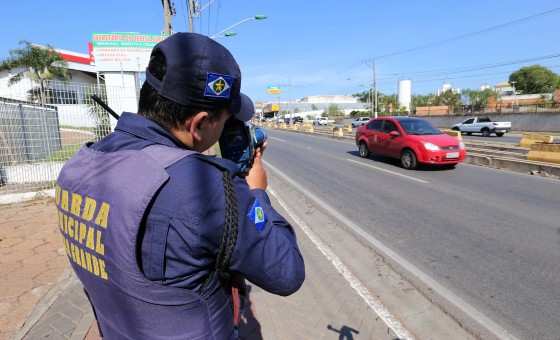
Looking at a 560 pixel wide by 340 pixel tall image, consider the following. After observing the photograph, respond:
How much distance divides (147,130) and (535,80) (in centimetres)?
10272

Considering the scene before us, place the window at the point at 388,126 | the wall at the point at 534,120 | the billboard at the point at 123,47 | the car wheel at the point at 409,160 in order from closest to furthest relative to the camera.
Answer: the car wheel at the point at 409,160 < the window at the point at 388,126 < the billboard at the point at 123,47 < the wall at the point at 534,120

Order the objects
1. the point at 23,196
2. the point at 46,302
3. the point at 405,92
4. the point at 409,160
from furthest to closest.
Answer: the point at 405,92, the point at 409,160, the point at 23,196, the point at 46,302

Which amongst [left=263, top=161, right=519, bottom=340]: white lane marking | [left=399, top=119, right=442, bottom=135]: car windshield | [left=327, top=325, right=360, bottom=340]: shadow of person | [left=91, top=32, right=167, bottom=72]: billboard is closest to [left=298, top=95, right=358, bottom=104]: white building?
[left=91, top=32, right=167, bottom=72]: billboard

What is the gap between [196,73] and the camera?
3.32ft

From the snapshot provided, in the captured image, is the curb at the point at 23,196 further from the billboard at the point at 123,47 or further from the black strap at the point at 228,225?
the billboard at the point at 123,47

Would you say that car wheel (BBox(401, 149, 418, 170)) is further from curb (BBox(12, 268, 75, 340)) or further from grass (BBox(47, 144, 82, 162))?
curb (BBox(12, 268, 75, 340))

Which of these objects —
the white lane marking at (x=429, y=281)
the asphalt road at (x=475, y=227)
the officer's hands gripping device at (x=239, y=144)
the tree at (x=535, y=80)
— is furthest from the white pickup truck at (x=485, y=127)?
the tree at (x=535, y=80)

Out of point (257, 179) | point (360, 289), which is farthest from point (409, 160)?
point (257, 179)

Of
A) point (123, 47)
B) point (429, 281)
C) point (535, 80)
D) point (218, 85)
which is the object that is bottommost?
point (429, 281)

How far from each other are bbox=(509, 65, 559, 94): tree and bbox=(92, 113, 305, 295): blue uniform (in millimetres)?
96183

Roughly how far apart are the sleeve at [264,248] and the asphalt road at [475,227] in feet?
9.21

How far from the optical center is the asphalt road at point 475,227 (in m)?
3.42

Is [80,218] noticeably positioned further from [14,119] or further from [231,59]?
[14,119]

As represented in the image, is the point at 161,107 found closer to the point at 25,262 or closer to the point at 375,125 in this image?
the point at 25,262
